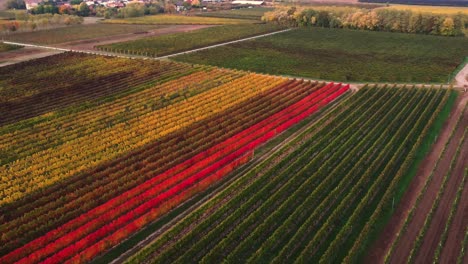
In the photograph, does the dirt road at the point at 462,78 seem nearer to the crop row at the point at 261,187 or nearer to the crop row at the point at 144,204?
the crop row at the point at 261,187

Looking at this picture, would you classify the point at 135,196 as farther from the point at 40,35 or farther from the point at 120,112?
the point at 40,35

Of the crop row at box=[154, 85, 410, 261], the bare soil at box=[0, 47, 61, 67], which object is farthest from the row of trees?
the crop row at box=[154, 85, 410, 261]

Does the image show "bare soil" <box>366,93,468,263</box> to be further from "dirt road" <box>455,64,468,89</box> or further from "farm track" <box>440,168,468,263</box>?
"dirt road" <box>455,64,468,89</box>

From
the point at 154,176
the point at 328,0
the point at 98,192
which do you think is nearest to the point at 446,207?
the point at 154,176

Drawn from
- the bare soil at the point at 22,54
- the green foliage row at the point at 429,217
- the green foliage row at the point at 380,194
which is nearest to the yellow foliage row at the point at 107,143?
the green foliage row at the point at 380,194

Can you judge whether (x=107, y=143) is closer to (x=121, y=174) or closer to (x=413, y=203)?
(x=121, y=174)

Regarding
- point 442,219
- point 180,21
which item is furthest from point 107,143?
point 180,21

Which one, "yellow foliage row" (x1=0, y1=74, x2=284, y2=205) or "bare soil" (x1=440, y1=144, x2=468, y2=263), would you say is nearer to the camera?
"bare soil" (x1=440, y1=144, x2=468, y2=263)
